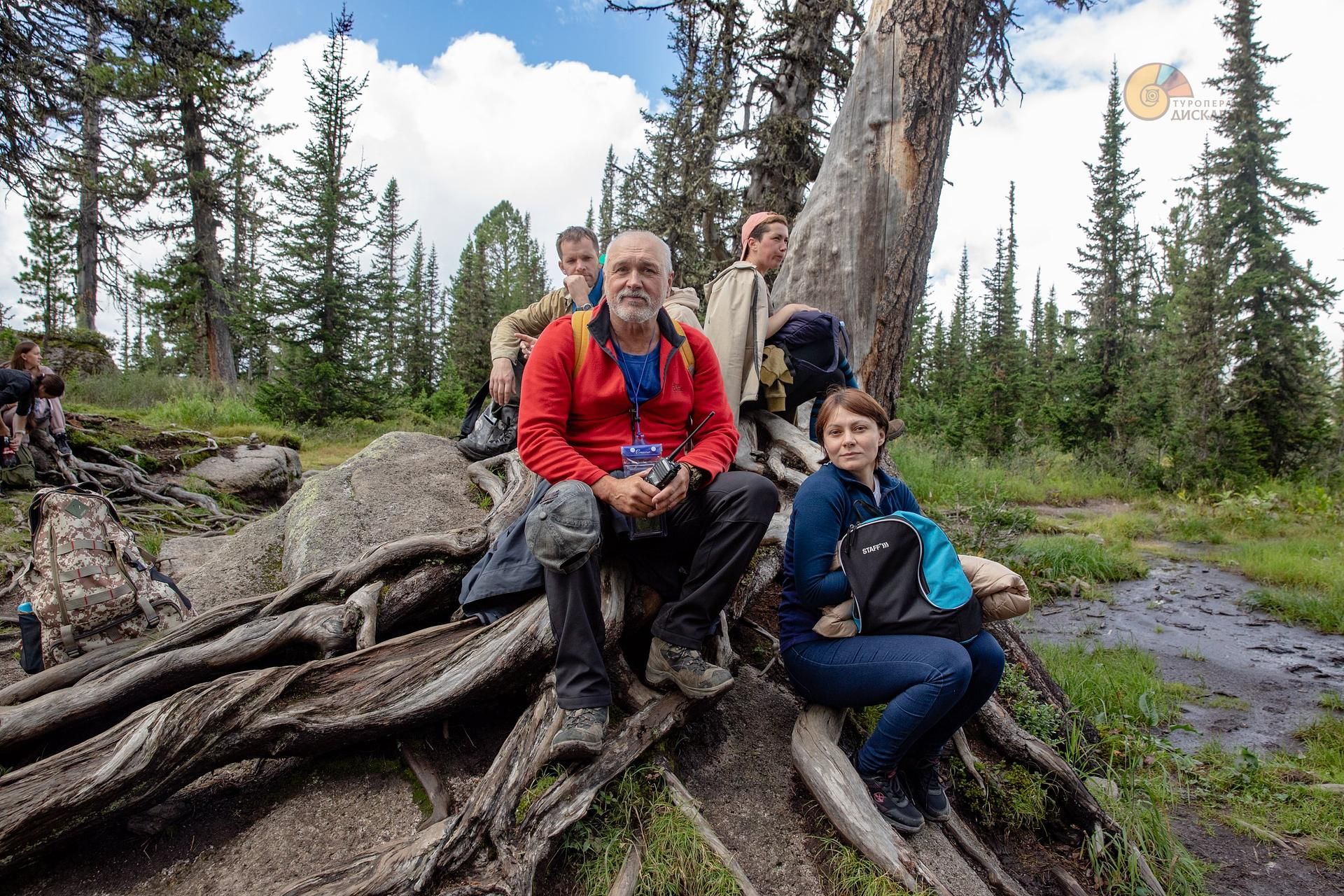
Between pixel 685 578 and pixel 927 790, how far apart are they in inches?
52.6

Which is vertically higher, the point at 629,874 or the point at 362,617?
the point at 362,617

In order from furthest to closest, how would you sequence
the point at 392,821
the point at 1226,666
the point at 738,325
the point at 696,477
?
the point at 1226,666 < the point at 738,325 < the point at 696,477 < the point at 392,821

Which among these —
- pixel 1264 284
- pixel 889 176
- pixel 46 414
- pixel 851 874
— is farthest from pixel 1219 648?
pixel 1264 284

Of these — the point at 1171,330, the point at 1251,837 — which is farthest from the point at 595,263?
the point at 1171,330

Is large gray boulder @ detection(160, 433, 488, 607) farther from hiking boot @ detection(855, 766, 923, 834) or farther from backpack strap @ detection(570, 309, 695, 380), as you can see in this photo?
hiking boot @ detection(855, 766, 923, 834)

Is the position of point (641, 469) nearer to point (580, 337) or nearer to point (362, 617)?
point (580, 337)

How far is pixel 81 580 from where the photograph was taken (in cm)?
306

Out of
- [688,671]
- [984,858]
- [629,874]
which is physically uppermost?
[688,671]

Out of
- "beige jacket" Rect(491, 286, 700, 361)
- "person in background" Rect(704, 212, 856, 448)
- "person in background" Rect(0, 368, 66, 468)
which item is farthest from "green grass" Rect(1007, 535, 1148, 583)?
"person in background" Rect(0, 368, 66, 468)

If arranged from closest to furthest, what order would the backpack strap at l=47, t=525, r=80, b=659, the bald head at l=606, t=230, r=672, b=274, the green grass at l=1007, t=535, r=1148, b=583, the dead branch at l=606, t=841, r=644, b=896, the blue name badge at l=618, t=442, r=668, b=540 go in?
the dead branch at l=606, t=841, r=644, b=896
the blue name badge at l=618, t=442, r=668, b=540
the bald head at l=606, t=230, r=672, b=274
the backpack strap at l=47, t=525, r=80, b=659
the green grass at l=1007, t=535, r=1148, b=583

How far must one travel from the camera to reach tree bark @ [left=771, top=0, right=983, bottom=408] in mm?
5293

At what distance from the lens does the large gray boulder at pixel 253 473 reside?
8.91 metres

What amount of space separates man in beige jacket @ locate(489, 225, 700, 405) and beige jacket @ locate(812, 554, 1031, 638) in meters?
2.08

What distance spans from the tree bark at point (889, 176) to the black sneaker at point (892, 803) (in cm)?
335
